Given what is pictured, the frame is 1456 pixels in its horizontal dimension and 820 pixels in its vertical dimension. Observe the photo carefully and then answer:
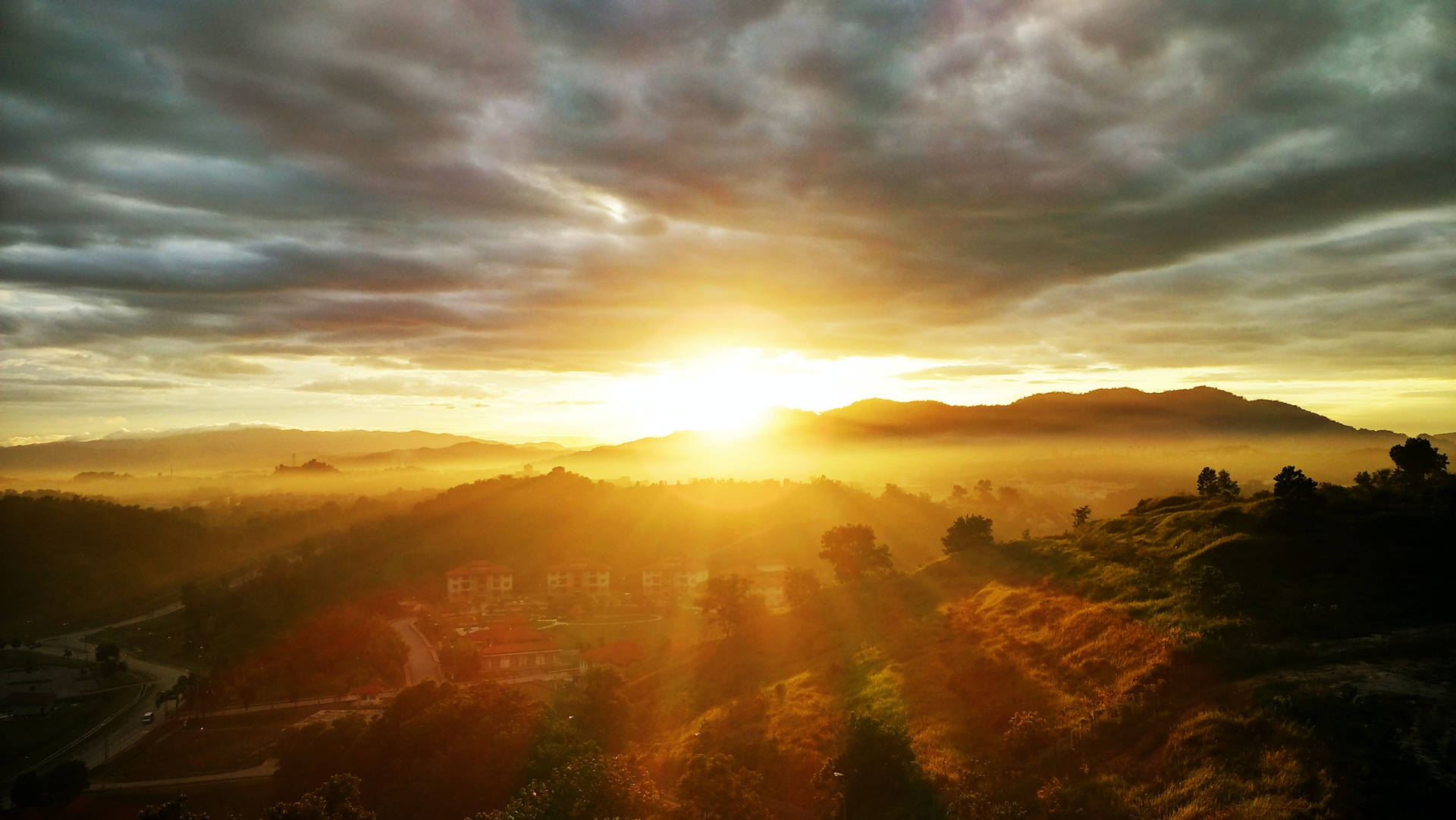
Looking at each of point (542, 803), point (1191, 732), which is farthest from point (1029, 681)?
point (542, 803)

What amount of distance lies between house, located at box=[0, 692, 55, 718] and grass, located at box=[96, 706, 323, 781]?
14.9 m

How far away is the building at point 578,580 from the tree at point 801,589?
39.8 m

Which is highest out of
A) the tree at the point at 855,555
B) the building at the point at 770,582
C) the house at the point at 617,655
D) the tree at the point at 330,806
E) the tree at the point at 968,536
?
the tree at the point at 968,536

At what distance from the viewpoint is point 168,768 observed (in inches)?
1752

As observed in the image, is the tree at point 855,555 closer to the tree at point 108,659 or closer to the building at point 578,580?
the building at point 578,580

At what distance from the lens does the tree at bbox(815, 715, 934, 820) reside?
83.3ft

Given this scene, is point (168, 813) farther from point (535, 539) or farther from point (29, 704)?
point (535, 539)

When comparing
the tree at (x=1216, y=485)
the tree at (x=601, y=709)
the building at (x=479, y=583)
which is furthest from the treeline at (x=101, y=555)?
the tree at (x=1216, y=485)

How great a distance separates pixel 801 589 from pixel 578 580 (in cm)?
4533

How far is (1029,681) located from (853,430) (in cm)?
16729

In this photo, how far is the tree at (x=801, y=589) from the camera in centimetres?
5878

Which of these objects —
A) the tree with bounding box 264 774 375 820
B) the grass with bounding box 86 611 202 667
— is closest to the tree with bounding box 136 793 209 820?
the tree with bounding box 264 774 375 820

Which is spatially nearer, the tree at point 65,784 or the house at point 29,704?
the tree at point 65,784

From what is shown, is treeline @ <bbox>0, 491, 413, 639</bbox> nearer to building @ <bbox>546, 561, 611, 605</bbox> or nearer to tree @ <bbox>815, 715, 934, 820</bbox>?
building @ <bbox>546, 561, 611, 605</bbox>
